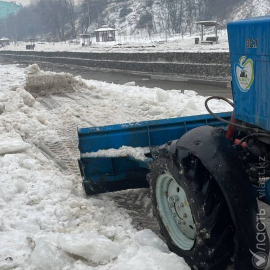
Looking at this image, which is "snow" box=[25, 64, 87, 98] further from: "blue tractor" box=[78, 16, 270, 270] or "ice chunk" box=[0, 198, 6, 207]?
"blue tractor" box=[78, 16, 270, 270]

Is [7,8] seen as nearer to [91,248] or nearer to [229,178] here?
[91,248]

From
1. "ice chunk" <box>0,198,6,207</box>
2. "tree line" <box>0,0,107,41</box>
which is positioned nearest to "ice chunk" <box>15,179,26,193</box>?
"ice chunk" <box>0,198,6,207</box>

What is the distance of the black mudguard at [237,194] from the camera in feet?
8.34

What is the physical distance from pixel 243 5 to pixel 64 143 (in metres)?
47.7

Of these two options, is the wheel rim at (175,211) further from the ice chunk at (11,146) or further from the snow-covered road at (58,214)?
the ice chunk at (11,146)

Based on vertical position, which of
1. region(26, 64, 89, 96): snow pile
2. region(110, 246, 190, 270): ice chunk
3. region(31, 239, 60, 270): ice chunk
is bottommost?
region(110, 246, 190, 270): ice chunk

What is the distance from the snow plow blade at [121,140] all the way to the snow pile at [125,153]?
0.04 meters

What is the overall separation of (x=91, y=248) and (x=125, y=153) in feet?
4.08

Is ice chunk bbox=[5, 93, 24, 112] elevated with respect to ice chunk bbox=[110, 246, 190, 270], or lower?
elevated

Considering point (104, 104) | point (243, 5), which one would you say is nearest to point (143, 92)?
point (104, 104)

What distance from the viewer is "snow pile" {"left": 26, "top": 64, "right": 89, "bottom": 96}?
1312 cm

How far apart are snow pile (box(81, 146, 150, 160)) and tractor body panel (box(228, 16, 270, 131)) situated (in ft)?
4.09

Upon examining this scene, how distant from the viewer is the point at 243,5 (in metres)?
49.0

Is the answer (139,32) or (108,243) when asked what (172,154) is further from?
(139,32)
